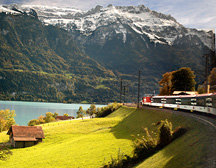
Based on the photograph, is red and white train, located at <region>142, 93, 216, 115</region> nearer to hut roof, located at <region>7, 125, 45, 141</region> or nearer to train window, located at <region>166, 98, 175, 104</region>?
train window, located at <region>166, 98, 175, 104</region>

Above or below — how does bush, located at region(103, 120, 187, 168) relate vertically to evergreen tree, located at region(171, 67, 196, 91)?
below

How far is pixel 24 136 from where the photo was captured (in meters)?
60.8

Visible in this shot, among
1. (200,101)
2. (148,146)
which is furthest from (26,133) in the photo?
(148,146)

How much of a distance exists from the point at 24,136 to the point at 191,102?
3760cm

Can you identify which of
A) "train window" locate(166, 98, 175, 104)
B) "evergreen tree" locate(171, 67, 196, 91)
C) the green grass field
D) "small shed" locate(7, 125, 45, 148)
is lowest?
"small shed" locate(7, 125, 45, 148)

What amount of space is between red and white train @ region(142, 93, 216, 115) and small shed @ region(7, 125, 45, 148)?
29.2 m

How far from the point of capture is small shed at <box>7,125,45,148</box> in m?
58.5

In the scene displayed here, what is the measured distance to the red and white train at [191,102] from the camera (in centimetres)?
3603

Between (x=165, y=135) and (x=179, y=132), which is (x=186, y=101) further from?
(x=165, y=135)

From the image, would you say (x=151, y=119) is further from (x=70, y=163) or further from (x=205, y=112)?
(x=70, y=163)

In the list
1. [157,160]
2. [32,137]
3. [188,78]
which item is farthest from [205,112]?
[188,78]

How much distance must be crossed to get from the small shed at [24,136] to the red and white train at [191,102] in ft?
95.7

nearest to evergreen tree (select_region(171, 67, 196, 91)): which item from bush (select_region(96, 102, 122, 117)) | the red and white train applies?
bush (select_region(96, 102, 122, 117))

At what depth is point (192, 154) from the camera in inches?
810
